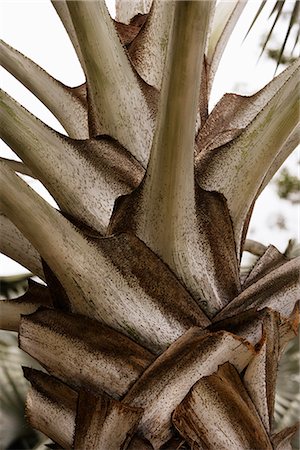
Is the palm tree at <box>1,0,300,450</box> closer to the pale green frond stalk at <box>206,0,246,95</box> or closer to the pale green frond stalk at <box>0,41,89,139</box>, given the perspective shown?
the pale green frond stalk at <box>0,41,89,139</box>

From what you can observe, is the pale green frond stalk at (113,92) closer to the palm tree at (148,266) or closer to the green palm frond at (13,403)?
the palm tree at (148,266)

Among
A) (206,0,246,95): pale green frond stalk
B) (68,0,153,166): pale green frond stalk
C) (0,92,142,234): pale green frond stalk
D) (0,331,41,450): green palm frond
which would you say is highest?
(206,0,246,95): pale green frond stalk

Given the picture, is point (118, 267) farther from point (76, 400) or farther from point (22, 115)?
point (22, 115)

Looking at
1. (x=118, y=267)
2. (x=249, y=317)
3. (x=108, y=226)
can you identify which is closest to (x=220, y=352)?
(x=249, y=317)

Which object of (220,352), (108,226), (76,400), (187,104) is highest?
(187,104)

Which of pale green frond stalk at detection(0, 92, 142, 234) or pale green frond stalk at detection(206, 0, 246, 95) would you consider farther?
pale green frond stalk at detection(206, 0, 246, 95)

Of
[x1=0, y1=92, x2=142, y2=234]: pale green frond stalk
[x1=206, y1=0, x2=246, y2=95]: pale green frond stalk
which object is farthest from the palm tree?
[x1=206, y1=0, x2=246, y2=95]: pale green frond stalk

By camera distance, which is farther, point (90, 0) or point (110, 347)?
point (90, 0)
